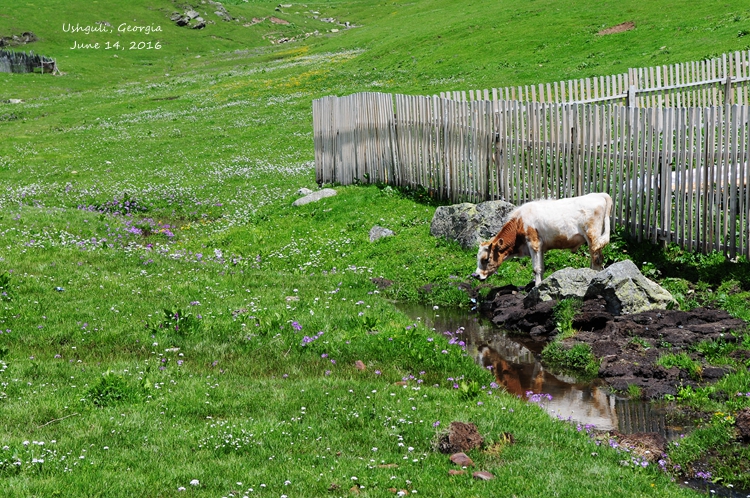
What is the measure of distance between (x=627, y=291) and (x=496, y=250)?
9.89 feet

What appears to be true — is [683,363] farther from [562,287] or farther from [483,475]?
[483,475]

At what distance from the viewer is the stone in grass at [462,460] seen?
782 centimetres

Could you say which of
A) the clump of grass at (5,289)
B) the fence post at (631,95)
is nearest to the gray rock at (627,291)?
the clump of grass at (5,289)

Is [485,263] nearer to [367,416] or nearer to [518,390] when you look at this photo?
[518,390]

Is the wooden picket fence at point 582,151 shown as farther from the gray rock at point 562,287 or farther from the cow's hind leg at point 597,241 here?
the gray rock at point 562,287

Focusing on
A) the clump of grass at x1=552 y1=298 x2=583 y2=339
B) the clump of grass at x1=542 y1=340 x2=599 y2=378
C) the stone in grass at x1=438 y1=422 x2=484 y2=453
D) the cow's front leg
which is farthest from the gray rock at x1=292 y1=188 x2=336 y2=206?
the stone in grass at x1=438 y1=422 x2=484 y2=453

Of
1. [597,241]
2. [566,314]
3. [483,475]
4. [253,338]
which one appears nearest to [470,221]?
[597,241]

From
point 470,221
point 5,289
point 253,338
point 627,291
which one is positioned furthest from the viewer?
point 470,221

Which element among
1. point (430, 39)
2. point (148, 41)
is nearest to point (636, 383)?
point (430, 39)

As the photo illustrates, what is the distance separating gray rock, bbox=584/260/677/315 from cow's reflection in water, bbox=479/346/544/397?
7.08 ft

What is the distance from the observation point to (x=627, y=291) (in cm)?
1298

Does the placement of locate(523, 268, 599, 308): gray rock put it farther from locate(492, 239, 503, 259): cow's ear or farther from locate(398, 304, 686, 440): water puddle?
locate(492, 239, 503, 259): cow's ear

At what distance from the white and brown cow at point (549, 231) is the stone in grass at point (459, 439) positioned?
6685mm

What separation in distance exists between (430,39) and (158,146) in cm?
3346
